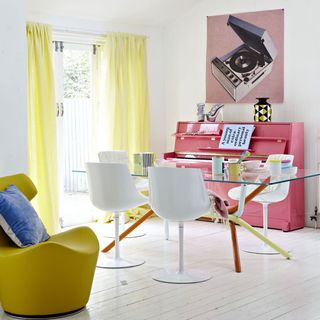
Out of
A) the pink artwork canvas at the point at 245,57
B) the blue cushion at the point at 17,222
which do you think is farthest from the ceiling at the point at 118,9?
the blue cushion at the point at 17,222

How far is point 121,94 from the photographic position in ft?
23.8

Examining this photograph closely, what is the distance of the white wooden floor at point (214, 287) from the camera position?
398 centimetres

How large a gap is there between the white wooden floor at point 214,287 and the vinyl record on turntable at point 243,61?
6.50 feet

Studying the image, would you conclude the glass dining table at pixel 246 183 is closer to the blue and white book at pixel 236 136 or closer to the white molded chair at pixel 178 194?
the white molded chair at pixel 178 194

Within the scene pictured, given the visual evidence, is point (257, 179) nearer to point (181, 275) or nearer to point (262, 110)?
point (181, 275)

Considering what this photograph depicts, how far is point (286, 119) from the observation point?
269 inches

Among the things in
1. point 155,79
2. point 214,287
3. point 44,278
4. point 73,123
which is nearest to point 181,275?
point 214,287

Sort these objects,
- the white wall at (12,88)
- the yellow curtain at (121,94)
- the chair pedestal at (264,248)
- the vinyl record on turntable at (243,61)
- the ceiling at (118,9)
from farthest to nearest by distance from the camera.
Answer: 1. the yellow curtain at (121,94)
2. the vinyl record on turntable at (243,61)
3. the ceiling at (118,9)
4. the chair pedestal at (264,248)
5. the white wall at (12,88)

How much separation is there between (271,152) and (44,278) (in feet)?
11.0

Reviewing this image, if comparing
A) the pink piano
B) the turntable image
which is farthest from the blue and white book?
the turntable image

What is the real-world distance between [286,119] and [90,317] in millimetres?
3645

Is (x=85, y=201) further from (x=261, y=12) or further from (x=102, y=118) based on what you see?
(x=261, y=12)

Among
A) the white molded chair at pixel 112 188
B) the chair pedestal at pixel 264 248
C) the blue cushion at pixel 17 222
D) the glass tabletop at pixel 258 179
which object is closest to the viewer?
the blue cushion at pixel 17 222

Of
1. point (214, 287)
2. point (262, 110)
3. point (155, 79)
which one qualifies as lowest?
point (214, 287)
